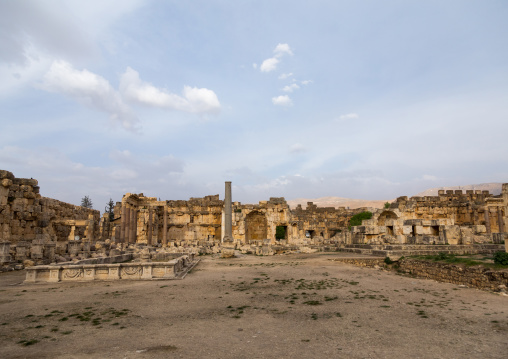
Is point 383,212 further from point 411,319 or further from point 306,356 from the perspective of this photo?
point 306,356

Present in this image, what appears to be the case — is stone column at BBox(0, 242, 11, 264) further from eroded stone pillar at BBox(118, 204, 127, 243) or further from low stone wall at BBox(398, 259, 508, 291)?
low stone wall at BBox(398, 259, 508, 291)

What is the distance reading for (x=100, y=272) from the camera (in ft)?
37.0

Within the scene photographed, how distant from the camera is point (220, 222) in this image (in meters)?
35.9

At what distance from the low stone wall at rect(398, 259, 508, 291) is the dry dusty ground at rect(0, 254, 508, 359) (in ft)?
2.68

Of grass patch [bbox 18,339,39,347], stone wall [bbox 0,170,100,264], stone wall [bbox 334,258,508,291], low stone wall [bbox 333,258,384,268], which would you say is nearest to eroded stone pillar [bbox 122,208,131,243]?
stone wall [bbox 0,170,100,264]

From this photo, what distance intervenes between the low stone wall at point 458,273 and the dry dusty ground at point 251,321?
815 mm

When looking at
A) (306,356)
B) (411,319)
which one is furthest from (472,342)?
(306,356)

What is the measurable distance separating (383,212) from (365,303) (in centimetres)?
2060

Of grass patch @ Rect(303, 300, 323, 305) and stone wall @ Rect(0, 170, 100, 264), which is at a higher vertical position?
stone wall @ Rect(0, 170, 100, 264)

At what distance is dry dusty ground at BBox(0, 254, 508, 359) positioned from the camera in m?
4.61

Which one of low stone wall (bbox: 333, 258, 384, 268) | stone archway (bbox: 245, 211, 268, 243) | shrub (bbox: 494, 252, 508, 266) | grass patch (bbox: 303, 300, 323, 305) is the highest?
stone archway (bbox: 245, 211, 268, 243)

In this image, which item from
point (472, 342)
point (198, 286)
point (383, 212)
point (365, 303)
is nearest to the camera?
point (472, 342)

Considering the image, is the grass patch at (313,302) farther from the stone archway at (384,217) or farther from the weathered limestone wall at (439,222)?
the stone archway at (384,217)

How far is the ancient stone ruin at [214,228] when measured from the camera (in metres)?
18.1
